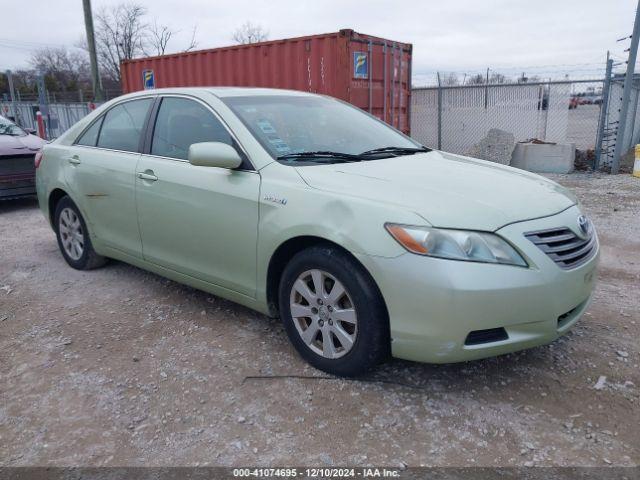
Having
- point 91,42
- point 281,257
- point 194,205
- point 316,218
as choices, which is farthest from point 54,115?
point 316,218

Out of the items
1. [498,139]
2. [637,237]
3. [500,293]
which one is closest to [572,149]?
[498,139]

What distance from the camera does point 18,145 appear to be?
7.70m

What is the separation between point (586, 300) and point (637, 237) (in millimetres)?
3617

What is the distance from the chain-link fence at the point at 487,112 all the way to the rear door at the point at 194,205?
10489 mm

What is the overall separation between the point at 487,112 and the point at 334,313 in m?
12.2

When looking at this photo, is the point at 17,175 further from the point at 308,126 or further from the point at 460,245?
the point at 460,245

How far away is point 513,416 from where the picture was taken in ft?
8.71

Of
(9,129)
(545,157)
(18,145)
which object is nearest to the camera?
(18,145)

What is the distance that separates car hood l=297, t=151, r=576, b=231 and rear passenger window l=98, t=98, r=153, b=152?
1691 mm

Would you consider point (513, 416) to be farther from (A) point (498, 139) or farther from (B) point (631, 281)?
(A) point (498, 139)

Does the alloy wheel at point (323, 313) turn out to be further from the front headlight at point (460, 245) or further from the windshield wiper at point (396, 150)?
the windshield wiper at point (396, 150)

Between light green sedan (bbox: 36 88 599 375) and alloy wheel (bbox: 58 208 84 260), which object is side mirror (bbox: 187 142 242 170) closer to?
light green sedan (bbox: 36 88 599 375)

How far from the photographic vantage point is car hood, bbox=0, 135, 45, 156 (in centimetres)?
749

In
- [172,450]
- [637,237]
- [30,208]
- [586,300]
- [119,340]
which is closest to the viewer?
[172,450]
